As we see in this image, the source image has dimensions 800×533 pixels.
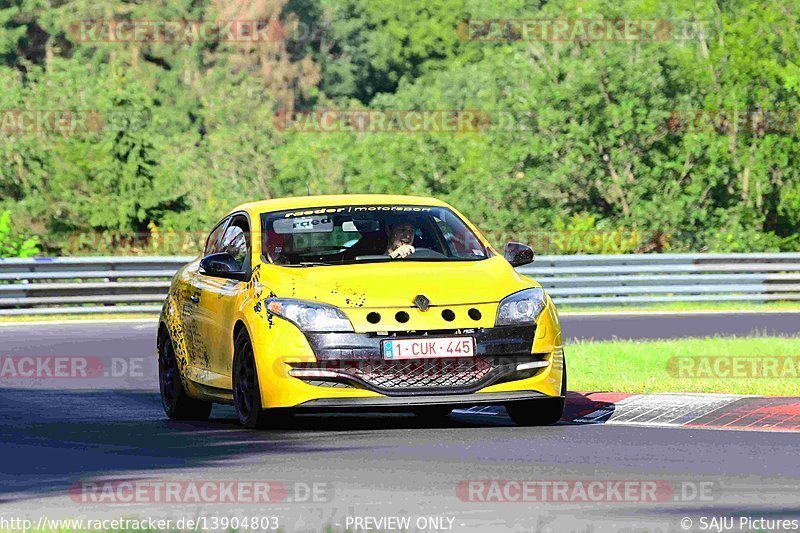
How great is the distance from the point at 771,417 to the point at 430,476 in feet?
12.5

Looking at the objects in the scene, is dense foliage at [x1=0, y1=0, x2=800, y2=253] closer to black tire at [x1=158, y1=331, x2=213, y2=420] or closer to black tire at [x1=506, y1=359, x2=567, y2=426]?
black tire at [x1=158, y1=331, x2=213, y2=420]

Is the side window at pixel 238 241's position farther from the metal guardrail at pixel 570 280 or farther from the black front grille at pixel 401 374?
the metal guardrail at pixel 570 280

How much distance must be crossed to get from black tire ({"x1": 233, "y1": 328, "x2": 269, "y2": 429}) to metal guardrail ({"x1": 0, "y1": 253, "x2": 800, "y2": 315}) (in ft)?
57.3

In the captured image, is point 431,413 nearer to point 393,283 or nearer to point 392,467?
point 393,283

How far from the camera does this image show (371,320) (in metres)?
11.9

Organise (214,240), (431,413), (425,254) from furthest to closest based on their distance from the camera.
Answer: (214,240) < (431,413) < (425,254)

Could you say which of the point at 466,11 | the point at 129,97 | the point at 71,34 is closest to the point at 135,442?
the point at 129,97

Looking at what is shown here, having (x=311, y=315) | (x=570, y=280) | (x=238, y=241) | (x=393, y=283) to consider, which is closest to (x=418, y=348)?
(x=393, y=283)

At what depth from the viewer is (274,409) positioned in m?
12.2

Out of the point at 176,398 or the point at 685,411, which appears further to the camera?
the point at 176,398

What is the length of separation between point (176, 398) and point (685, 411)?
12.1ft

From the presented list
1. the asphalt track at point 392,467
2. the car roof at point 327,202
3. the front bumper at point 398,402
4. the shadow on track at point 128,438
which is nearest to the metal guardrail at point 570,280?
the shadow on track at point 128,438

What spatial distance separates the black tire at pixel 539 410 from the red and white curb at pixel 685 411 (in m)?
0.55

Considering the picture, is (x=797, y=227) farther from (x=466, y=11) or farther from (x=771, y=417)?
(x=466, y=11)
